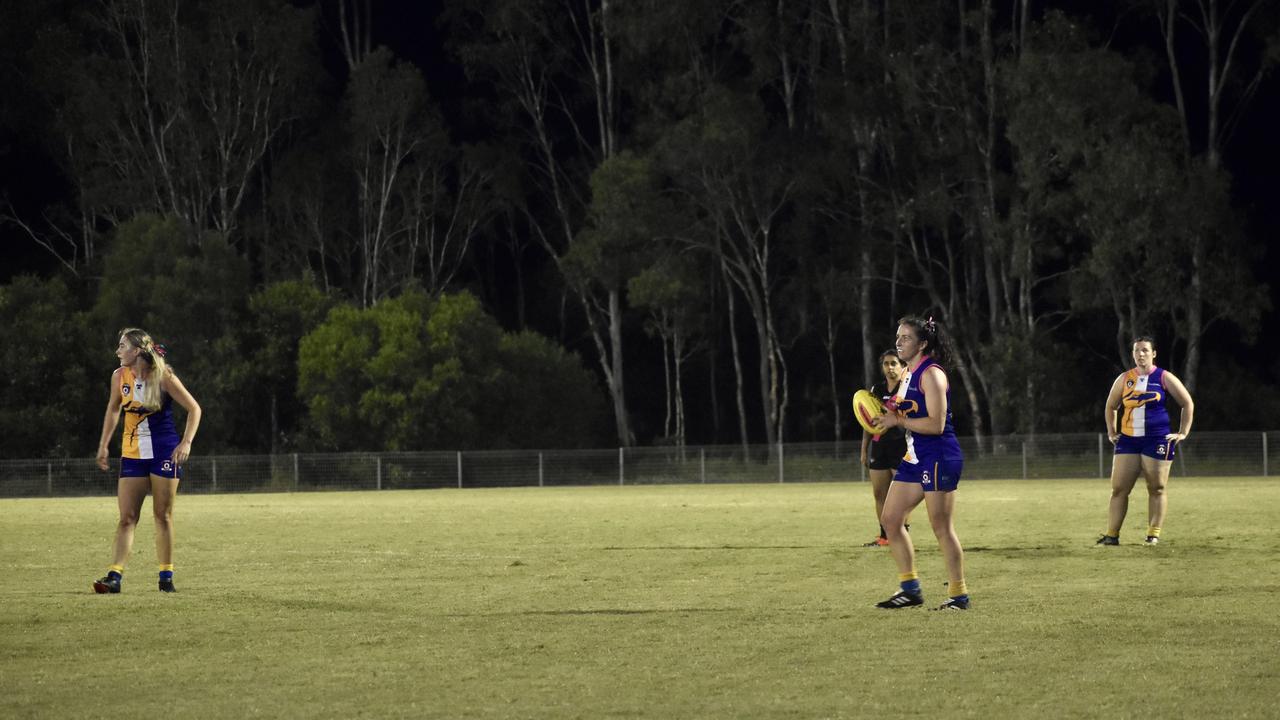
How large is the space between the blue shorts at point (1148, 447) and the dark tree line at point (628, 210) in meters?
32.2

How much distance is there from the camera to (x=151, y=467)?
1278 centimetres

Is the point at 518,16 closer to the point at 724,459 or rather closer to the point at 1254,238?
the point at 724,459

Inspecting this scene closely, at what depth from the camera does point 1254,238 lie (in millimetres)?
60656

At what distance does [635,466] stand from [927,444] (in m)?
36.3

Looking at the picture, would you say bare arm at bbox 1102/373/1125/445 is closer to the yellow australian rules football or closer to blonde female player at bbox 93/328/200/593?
the yellow australian rules football

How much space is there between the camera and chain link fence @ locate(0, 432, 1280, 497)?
43938mm

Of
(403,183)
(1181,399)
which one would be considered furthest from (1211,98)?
(1181,399)

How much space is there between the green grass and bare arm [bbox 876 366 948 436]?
121cm

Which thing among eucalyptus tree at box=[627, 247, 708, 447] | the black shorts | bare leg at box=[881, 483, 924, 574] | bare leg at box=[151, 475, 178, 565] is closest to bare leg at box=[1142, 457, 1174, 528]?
the black shorts

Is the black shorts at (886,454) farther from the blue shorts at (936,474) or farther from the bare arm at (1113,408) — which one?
the blue shorts at (936,474)

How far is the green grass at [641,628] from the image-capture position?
7.83 metres

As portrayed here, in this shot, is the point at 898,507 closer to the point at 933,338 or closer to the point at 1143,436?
the point at 933,338

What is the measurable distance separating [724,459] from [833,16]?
18.0 metres

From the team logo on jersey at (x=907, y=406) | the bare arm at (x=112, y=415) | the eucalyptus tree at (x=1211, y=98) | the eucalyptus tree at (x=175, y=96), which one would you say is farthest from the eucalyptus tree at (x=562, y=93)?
the team logo on jersey at (x=907, y=406)
